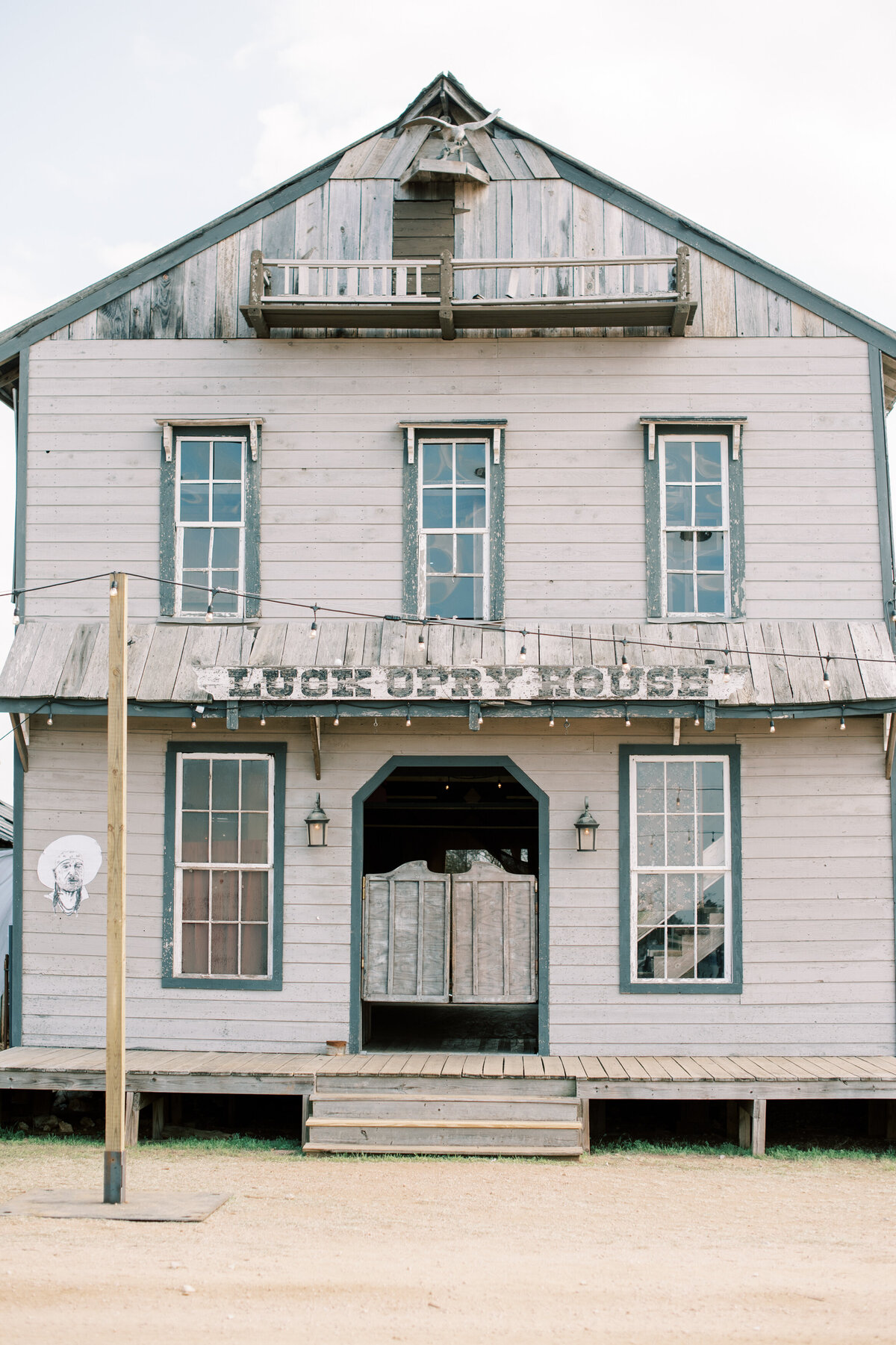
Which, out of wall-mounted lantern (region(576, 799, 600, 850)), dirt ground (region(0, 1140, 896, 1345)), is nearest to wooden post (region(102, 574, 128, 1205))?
dirt ground (region(0, 1140, 896, 1345))

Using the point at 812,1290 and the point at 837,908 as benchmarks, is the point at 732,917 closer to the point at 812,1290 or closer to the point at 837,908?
the point at 837,908

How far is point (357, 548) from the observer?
1084cm

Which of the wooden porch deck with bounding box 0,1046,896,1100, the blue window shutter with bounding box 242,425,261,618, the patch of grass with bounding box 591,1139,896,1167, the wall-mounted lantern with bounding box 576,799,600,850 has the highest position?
the blue window shutter with bounding box 242,425,261,618

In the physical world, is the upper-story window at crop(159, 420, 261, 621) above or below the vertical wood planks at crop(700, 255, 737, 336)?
below

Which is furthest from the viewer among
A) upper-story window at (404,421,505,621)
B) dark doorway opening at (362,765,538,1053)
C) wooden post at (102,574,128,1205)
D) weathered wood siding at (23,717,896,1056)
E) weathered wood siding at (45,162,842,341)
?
dark doorway opening at (362,765,538,1053)

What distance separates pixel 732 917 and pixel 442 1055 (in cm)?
278

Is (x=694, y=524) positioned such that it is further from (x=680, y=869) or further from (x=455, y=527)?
(x=680, y=869)

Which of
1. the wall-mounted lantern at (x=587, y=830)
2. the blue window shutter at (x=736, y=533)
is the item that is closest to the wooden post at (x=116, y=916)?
the wall-mounted lantern at (x=587, y=830)

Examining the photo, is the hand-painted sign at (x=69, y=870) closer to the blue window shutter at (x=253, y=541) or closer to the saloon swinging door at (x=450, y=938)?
the saloon swinging door at (x=450, y=938)

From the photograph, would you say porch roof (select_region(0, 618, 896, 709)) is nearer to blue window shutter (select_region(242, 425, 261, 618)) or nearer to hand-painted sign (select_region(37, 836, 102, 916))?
blue window shutter (select_region(242, 425, 261, 618))

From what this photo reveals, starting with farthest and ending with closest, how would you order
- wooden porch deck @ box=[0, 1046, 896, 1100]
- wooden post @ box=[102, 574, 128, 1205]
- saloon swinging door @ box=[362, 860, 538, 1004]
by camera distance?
saloon swinging door @ box=[362, 860, 538, 1004] → wooden porch deck @ box=[0, 1046, 896, 1100] → wooden post @ box=[102, 574, 128, 1205]

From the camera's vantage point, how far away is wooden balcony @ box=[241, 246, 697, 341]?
1052cm

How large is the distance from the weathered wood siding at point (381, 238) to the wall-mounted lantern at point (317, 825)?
4260mm

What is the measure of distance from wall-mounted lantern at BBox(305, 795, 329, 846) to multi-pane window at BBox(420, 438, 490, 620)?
77.8 inches
